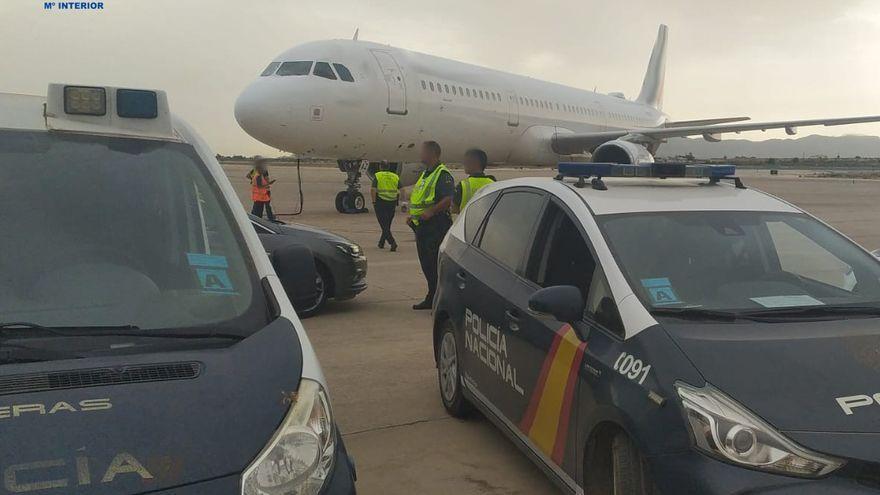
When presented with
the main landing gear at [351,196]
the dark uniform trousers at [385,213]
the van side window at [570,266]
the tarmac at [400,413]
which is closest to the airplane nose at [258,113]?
the main landing gear at [351,196]

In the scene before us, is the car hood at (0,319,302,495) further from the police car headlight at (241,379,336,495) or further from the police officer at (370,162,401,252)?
the police officer at (370,162,401,252)

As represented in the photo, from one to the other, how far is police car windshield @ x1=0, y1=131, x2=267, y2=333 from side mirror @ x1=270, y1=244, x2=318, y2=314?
0.26 metres

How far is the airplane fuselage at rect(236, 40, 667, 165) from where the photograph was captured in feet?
52.2

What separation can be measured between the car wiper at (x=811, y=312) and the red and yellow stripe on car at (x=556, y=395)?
79 cm

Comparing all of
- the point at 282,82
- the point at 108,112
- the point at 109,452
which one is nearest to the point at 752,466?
the point at 109,452

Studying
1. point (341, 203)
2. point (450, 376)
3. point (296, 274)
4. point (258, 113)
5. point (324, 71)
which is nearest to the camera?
point (296, 274)

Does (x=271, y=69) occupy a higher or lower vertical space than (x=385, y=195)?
higher

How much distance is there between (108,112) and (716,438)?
2.71 metres

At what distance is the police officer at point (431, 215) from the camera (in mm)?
8133

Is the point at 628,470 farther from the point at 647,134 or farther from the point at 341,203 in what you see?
the point at 647,134

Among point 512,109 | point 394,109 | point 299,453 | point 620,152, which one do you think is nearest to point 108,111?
point 299,453

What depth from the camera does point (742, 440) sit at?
257 centimetres

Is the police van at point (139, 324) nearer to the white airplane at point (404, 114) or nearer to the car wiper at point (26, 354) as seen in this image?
the car wiper at point (26, 354)

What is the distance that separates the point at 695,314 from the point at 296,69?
14421 millimetres
